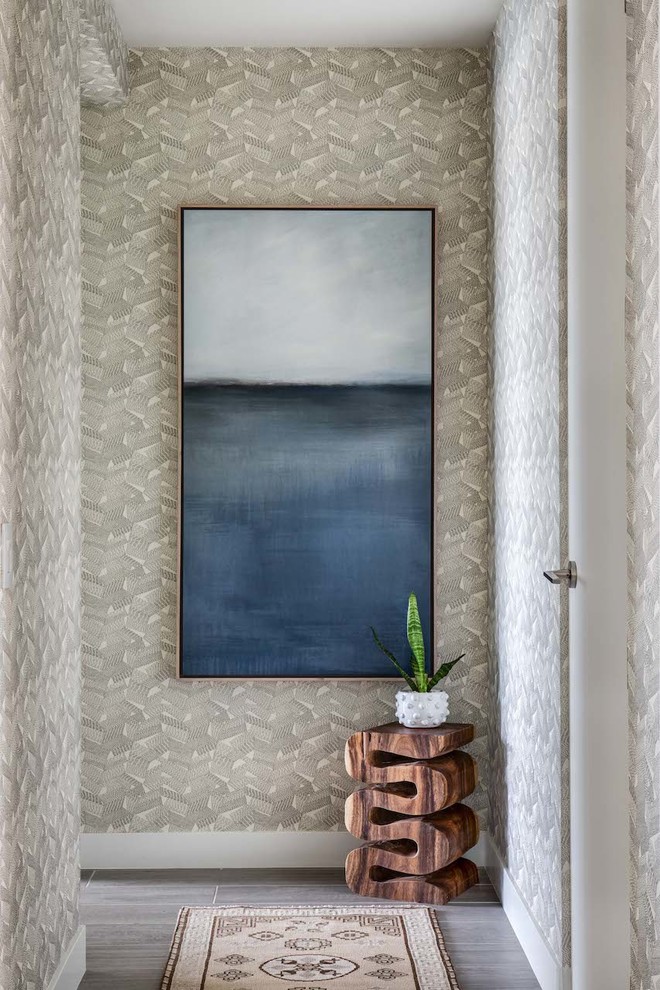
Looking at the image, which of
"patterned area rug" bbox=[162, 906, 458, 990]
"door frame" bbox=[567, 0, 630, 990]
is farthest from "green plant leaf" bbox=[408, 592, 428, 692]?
"door frame" bbox=[567, 0, 630, 990]

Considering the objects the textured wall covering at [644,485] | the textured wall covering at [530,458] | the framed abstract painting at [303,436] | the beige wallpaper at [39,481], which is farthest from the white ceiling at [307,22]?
the textured wall covering at [644,485]

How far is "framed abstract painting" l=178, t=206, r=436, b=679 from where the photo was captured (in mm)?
3562

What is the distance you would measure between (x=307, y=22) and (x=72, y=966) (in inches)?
117

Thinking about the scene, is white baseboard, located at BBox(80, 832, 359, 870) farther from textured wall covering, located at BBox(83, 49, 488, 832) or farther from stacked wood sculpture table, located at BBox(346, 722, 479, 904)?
stacked wood sculpture table, located at BBox(346, 722, 479, 904)

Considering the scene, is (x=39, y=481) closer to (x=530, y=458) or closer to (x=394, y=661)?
(x=530, y=458)

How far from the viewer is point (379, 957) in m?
2.79

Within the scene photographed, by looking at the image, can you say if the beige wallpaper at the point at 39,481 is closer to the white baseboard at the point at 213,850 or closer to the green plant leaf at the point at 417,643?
the white baseboard at the point at 213,850

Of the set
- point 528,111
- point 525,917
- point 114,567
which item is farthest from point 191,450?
point 525,917

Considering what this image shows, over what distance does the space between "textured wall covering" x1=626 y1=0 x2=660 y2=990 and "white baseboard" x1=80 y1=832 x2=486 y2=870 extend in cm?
193

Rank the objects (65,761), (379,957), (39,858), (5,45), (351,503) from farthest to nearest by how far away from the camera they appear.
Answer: (351,503) → (379,957) → (65,761) → (39,858) → (5,45)

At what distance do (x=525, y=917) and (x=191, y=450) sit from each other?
185 centimetres

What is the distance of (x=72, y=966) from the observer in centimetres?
258

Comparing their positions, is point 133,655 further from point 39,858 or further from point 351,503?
point 39,858

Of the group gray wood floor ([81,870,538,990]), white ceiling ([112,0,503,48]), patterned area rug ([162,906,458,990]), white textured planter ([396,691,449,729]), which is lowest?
gray wood floor ([81,870,538,990])
